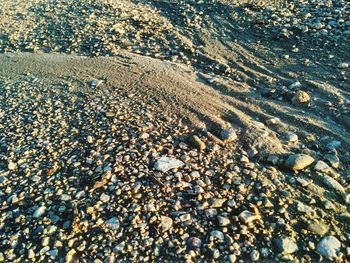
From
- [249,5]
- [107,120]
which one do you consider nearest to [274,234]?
[107,120]

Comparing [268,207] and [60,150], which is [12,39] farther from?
[268,207]

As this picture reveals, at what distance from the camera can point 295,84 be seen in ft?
19.0

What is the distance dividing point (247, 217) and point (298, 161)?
1036 millimetres

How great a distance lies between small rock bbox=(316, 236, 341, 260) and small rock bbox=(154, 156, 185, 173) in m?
1.56

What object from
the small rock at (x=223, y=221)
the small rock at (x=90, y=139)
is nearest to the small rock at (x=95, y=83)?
the small rock at (x=90, y=139)

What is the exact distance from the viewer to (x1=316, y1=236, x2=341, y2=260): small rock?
324cm

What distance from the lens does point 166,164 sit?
415 centimetres

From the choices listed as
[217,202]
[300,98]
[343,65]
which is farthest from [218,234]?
[343,65]

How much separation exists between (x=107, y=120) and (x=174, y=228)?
1911 millimetres

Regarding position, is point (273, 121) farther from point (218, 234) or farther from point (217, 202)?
A: point (218, 234)

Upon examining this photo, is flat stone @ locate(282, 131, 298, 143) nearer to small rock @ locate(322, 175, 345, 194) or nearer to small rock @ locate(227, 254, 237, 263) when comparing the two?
small rock @ locate(322, 175, 345, 194)

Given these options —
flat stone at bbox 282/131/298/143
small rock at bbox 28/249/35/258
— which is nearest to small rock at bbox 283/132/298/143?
flat stone at bbox 282/131/298/143

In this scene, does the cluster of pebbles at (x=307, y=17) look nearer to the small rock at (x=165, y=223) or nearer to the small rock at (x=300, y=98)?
the small rock at (x=300, y=98)

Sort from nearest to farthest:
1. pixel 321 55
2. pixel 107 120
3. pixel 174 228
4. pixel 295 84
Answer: pixel 174 228, pixel 107 120, pixel 295 84, pixel 321 55
